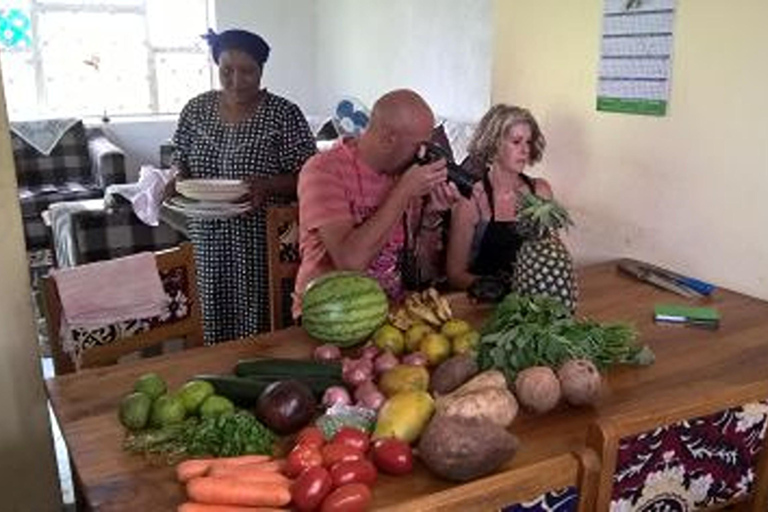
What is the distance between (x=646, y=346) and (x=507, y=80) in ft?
4.22

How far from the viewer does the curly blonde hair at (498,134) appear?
2082 mm

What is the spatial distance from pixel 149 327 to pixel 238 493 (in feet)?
2.58


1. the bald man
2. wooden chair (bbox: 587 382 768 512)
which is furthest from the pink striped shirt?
wooden chair (bbox: 587 382 768 512)

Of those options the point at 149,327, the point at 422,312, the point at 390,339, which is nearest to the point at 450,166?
the point at 422,312

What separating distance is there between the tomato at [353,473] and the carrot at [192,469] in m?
0.18

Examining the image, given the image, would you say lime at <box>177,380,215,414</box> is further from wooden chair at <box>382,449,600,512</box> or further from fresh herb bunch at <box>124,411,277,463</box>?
wooden chair at <box>382,449,600,512</box>

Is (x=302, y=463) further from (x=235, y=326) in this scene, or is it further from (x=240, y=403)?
(x=235, y=326)

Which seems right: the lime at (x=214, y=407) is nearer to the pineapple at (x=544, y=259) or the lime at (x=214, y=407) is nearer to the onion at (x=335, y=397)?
the onion at (x=335, y=397)

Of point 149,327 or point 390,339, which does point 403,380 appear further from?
point 149,327

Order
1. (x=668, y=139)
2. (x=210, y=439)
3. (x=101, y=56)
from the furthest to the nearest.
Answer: (x=101, y=56)
(x=668, y=139)
(x=210, y=439)

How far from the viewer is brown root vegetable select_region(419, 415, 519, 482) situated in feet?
3.05

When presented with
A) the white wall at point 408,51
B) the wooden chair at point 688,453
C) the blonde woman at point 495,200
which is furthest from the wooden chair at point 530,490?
the white wall at point 408,51

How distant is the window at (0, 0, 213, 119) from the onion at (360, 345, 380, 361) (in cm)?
478

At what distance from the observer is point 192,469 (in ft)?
3.13
